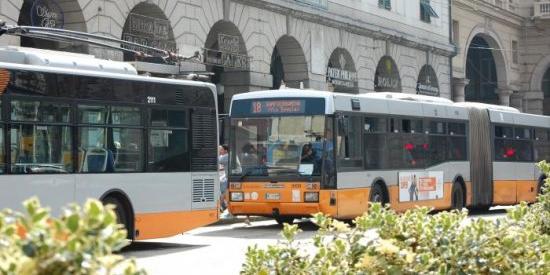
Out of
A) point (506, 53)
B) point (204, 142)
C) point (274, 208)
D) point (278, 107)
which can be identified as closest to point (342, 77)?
point (278, 107)

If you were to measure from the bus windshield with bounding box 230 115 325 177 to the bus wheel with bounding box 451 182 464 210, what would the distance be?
23.1 ft

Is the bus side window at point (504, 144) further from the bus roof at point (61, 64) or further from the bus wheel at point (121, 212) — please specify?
the bus wheel at point (121, 212)

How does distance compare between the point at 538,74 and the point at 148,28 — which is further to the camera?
the point at 538,74

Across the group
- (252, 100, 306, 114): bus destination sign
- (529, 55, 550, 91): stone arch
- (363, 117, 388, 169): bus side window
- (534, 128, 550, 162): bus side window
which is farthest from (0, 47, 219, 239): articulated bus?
(529, 55, 550, 91): stone arch

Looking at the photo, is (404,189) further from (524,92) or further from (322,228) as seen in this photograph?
(524,92)

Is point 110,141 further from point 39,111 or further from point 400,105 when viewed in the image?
point 400,105

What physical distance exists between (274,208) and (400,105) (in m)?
4.74

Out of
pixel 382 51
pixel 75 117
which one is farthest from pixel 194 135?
pixel 382 51

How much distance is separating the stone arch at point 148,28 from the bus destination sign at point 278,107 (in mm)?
7482

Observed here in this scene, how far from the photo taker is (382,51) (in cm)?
4097

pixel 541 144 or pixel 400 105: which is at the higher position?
pixel 400 105

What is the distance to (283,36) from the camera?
3388cm

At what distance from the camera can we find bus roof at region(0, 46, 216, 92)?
13.2 m

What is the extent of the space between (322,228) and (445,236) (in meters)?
0.77
